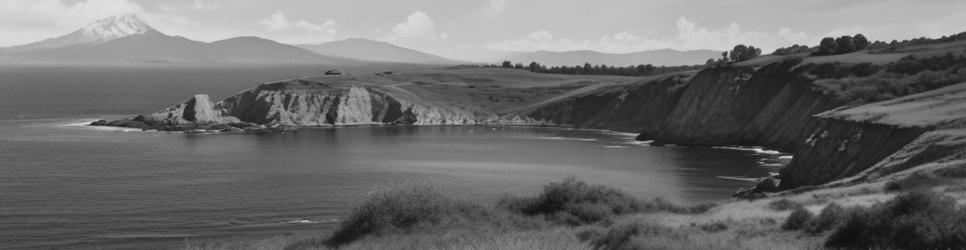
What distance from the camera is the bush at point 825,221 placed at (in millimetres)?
33781

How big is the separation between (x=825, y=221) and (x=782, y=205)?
Answer: 25.1ft

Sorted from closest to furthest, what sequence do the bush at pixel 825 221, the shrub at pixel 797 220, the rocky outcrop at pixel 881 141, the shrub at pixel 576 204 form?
the bush at pixel 825 221, the shrub at pixel 797 220, the shrub at pixel 576 204, the rocky outcrop at pixel 881 141

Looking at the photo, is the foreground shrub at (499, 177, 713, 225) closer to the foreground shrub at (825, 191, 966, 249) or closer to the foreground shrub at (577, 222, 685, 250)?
the foreground shrub at (577, 222, 685, 250)

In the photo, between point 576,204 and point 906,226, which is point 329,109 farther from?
point 906,226

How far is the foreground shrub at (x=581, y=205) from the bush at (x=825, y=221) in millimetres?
9864

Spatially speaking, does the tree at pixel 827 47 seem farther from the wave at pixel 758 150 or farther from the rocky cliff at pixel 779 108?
the wave at pixel 758 150

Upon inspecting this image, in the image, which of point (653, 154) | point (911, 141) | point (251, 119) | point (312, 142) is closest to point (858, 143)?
point (911, 141)

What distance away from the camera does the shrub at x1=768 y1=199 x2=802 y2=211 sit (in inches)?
1615

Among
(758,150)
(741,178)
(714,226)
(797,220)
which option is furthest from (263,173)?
(797,220)

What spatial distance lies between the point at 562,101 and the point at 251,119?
53.9 metres

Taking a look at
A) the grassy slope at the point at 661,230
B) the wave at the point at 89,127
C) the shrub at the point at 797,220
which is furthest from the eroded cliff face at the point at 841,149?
the wave at the point at 89,127

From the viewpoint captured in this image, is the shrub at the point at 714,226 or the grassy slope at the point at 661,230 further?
the shrub at the point at 714,226

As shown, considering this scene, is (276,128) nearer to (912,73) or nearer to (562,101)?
(562,101)

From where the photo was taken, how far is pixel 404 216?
142 feet
